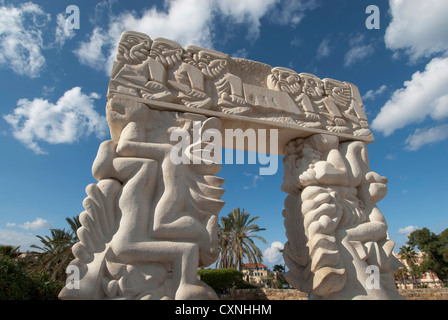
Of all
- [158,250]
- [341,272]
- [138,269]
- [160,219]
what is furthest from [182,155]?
[341,272]

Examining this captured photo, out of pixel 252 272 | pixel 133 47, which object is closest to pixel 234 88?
pixel 133 47

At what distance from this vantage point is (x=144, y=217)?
8.19 feet

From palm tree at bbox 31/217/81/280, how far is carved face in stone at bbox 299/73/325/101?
10700 millimetres

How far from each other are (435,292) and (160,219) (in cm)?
1326

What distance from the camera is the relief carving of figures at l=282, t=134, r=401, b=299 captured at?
291cm

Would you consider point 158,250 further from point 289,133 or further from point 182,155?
point 289,133

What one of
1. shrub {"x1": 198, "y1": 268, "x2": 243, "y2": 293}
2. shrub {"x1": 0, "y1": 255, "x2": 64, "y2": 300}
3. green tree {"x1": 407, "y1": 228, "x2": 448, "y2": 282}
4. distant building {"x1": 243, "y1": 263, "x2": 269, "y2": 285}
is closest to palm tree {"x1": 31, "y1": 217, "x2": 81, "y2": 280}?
shrub {"x1": 0, "y1": 255, "x2": 64, "y2": 300}

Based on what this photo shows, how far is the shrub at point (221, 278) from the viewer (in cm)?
1372

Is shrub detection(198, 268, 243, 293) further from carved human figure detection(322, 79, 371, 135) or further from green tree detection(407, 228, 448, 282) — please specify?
green tree detection(407, 228, 448, 282)

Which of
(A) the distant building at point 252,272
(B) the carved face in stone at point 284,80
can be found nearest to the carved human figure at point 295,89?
(B) the carved face in stone at point 284,80

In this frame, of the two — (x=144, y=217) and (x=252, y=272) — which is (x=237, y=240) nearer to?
(x=252, y=272)

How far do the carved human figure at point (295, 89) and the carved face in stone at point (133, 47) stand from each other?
168 centimetres

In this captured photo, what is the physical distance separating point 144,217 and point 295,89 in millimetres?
2689

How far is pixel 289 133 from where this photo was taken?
3.72 meters
